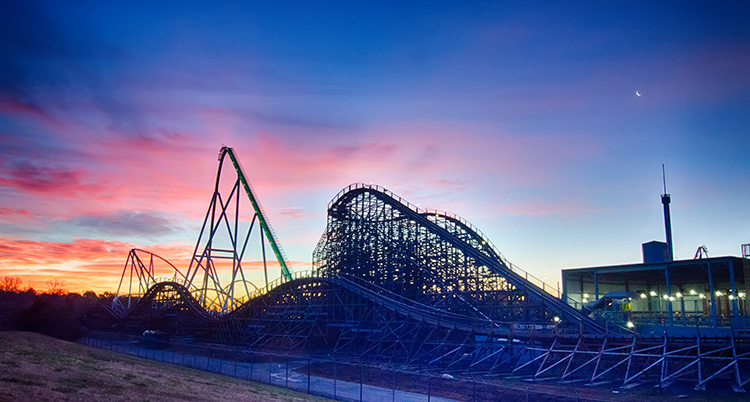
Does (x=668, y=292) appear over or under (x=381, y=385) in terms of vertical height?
over

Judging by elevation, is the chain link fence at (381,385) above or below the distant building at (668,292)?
below

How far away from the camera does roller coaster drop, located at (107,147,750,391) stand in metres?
23.5

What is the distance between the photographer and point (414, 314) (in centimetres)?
3262

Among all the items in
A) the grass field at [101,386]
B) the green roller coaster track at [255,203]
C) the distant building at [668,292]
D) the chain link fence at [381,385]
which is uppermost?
the green roller coaster track at [255,203]

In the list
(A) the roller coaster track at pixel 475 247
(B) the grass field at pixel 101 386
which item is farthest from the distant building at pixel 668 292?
(B) the grass field at pixel 101 386

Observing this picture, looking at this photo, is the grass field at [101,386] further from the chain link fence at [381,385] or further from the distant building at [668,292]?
the distant building at [668,292]

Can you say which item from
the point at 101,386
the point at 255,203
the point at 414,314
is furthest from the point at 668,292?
the point at 255,203

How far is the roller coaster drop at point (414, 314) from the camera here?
23.5 meters

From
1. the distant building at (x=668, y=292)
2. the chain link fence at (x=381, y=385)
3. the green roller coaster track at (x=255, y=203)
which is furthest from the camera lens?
the green roller coaster track at (x=255, y=203)

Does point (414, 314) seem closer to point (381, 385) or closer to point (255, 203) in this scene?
point (381, 385)

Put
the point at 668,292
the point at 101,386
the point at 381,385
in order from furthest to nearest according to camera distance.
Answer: the point at 668,292, the point at 381,385, the point at 101,386

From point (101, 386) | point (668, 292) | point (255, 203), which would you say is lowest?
point (101, 386)

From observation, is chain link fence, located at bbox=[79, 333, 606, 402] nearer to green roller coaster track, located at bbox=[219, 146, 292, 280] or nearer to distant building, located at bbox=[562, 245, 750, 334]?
distant building, located at bbox=[562, 245, 750, 334]

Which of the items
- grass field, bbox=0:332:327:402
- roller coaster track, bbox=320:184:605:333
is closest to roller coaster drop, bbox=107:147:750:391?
roller coaster track, bbox=320:184:605:333
